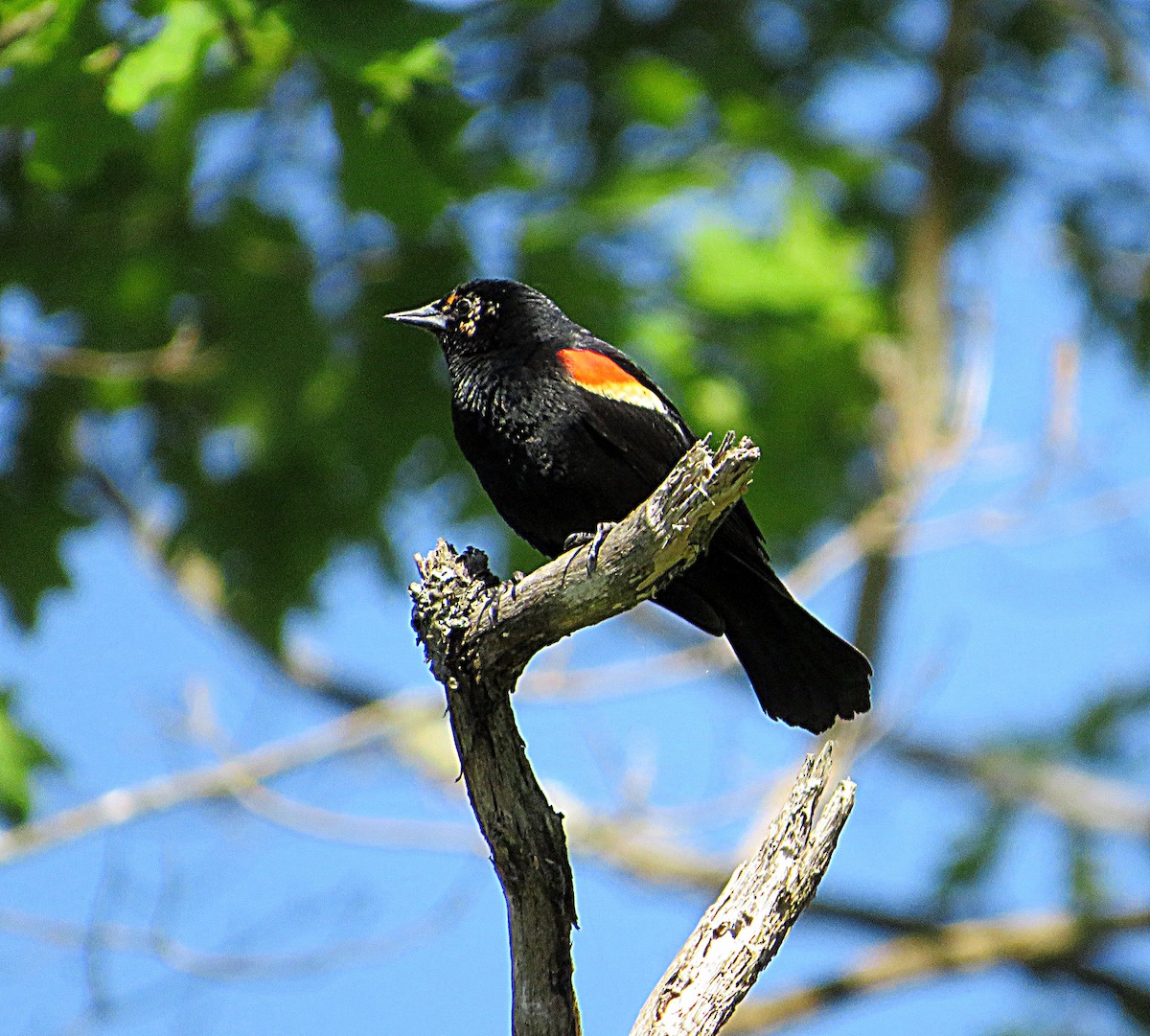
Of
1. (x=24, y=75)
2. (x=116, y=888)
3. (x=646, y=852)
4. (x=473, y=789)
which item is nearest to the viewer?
(x=473, y=789)

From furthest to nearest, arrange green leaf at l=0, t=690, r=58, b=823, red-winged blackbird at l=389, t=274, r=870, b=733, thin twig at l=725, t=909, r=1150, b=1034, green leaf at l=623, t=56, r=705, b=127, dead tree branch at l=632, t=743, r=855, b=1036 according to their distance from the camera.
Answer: thin twig at l=725, t=909, r=1150, b=1034 < green leaf at l=623, t=56, r=705, b=127 < green leaf at l=0, t=690, r=58, b=823 < red-winged blackbird at l=389, t=274, r=870, b=733 < dead tree branch at l=632, t=743, r=855, b=1036

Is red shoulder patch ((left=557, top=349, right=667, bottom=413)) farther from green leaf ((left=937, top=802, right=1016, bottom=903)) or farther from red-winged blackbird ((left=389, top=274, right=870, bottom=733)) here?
green leaf ((left=937, top=802, right=1016, bottom=903))

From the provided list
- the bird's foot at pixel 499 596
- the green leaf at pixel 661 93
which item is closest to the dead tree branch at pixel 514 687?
the bird's foot at pixel 499 596

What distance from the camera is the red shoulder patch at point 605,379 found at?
12.4 ft

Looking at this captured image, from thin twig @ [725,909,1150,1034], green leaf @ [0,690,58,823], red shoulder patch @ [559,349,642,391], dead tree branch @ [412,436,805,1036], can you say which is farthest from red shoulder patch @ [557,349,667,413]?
thin twig @ [725,909,1150,1034]

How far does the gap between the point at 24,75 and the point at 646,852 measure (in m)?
5.14

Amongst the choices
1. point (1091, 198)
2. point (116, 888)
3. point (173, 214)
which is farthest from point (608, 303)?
point (1091, 198)

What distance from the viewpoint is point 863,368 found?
257 inches

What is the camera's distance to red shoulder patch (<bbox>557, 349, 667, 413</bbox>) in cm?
377

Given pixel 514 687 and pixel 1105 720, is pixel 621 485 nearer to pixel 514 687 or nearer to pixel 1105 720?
pixel 514 687

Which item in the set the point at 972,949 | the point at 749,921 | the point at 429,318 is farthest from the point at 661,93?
the point at 972,949

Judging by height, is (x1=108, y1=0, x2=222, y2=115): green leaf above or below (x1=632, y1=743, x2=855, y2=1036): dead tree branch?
above

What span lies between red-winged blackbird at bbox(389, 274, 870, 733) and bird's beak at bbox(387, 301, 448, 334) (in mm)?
428

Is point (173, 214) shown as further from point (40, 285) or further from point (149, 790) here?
point (149, 790)
